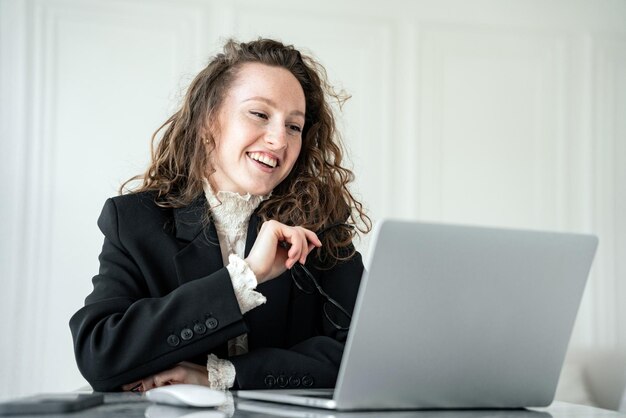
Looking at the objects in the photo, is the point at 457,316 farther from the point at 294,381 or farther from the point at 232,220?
the point at 232,220

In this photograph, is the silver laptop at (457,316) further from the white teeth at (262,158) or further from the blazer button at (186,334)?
the white teeth at (262,158)

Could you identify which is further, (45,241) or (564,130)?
(564,130)

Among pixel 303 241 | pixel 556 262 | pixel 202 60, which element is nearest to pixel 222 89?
pixel 303 241

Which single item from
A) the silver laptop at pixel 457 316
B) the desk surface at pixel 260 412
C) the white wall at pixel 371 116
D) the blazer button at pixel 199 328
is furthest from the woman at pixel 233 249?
the white wall at pixel 371 116

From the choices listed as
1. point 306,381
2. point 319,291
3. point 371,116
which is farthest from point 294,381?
point 371,116

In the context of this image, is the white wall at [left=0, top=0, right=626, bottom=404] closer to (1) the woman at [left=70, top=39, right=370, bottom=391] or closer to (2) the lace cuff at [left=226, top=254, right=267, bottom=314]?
(1) the woman at [left=70, top=39, right=370, bottom=391]

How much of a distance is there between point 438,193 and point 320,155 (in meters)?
1.92

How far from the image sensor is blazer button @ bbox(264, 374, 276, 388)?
1.59 metres

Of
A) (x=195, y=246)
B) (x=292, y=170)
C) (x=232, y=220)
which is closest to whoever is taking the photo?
(x=195, y=246)

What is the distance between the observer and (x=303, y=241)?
1635mm

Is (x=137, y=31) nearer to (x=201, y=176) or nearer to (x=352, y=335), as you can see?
(x=201, y=176)

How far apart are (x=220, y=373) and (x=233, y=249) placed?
16.9 inches

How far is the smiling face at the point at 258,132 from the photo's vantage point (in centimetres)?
198

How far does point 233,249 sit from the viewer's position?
200 cm
